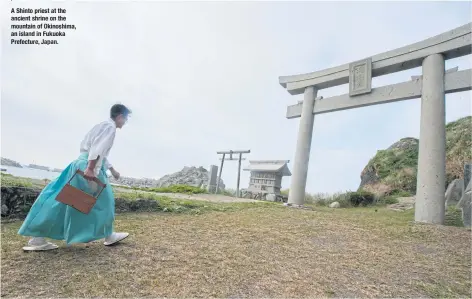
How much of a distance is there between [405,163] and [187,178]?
11906 millimetres

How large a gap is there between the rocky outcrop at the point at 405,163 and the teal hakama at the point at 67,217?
33.1ft

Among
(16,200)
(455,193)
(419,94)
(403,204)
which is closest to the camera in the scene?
(16,200)

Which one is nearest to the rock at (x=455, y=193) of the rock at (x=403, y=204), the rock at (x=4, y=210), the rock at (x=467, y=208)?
the rock at (x=403, y=204)

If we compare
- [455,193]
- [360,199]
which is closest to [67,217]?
[455,193]

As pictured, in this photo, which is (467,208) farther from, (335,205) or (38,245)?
(38,245)

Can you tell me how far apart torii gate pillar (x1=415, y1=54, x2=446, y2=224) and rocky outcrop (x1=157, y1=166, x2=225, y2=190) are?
12.0m

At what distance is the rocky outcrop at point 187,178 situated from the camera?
16906mm

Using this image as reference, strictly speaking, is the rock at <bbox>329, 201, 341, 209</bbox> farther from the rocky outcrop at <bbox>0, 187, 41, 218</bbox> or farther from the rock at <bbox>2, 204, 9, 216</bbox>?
the rock at <bbox>2, 204, 9, 216</bbox>

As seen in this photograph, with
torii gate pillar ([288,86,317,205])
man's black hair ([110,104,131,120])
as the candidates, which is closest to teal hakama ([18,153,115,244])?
man's black hair ([110,104,131,120])

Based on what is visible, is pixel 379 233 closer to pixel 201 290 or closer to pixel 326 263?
pixel 326 263

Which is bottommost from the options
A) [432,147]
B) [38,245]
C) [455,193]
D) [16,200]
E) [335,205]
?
[38,245]

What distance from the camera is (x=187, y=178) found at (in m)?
17.5

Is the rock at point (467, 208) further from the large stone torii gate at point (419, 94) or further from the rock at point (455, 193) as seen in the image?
the rock at point (455, 193)

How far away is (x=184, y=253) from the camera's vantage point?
2.81 meters
